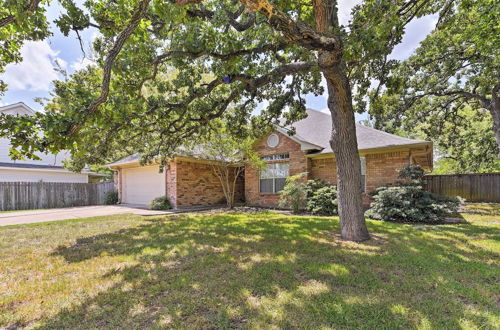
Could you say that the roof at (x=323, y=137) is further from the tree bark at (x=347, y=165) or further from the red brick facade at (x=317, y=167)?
the tree bark at (x=347, y=165)

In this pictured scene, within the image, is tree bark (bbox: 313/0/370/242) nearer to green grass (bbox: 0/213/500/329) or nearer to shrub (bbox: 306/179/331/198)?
green grass (bbox: 0/213/500/329)

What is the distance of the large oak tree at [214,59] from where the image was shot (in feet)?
11.8

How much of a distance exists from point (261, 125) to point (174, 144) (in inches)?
144

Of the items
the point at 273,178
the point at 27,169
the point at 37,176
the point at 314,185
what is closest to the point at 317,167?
the point at 314,185

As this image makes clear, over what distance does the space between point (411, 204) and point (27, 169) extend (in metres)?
22.9

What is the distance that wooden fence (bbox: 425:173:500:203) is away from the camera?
13.9 metres

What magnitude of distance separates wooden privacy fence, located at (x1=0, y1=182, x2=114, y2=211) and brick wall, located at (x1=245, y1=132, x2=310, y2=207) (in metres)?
12.0

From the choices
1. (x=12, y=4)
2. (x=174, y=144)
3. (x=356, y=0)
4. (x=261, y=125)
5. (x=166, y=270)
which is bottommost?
(x=166, y=270)

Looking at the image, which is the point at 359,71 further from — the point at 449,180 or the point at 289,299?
the point at 449,180

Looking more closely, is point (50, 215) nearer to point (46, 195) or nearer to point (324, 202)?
point (46, 195)

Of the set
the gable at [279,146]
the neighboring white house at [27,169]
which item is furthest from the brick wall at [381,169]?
the neighboring white house at [27,169]

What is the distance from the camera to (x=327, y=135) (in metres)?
11.9

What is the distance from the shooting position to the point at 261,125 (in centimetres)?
960

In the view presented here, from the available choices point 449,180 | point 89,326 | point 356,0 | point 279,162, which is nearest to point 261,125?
point 279,162
